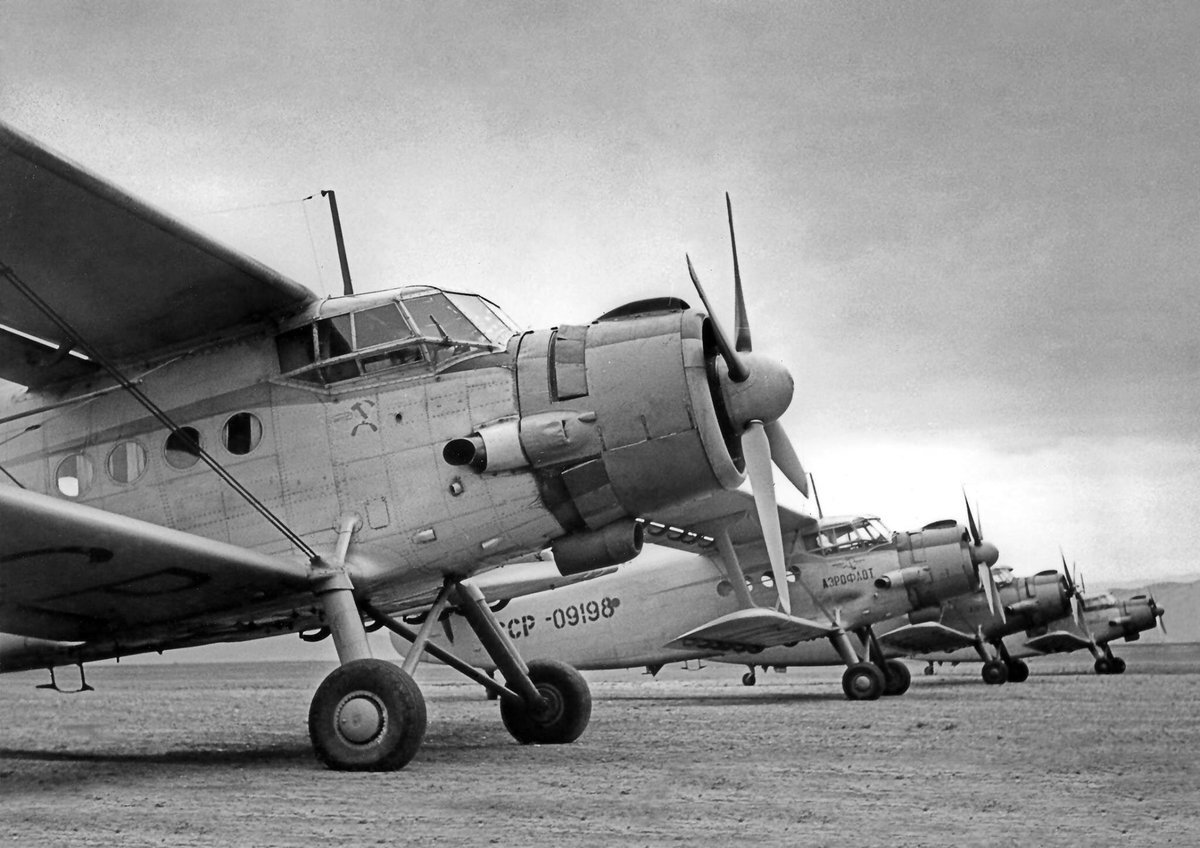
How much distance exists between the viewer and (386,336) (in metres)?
8.88

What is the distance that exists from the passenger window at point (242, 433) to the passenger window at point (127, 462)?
2.50 feet

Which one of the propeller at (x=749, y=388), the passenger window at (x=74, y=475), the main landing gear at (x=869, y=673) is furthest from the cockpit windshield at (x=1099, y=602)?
the passenger window at (x=74, y=475)

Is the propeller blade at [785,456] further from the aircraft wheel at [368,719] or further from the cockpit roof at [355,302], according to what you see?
the aircraft wheel at [368,719]

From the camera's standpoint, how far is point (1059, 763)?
26.6 ft

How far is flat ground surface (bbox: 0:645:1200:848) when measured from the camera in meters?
4.95

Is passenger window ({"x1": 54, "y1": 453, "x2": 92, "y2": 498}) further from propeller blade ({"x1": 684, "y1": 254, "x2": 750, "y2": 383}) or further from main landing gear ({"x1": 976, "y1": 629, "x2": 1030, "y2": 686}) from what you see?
main landing gear ({"x1": 976, "y1": 629, "x2": 1030, "y2": 686})

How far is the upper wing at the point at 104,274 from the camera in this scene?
7.68 metres

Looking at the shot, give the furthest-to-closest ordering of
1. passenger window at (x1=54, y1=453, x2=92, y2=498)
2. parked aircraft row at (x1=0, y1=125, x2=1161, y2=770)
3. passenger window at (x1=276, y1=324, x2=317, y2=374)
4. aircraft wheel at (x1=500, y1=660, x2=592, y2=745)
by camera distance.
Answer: aircraft wheel at (x1=500, y1=660, x2=592, y2=745) < passenger window at (x1=54, y1=453, x2=92, y2=498) < passenger window at (x1=276, y1=324, x2=317, y2=374) < parked aircraft row at (x1=0, y1=125, x2=1161, y2=770)

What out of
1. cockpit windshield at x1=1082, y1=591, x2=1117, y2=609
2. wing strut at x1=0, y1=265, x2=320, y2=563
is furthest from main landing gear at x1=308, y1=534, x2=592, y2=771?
cockpit windshield at x1=1082, y1=591, x2=1117, y2=609

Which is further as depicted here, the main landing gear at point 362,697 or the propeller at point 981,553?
the propeller at point 981,553

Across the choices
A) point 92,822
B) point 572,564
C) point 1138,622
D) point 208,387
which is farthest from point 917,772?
point 1138,622

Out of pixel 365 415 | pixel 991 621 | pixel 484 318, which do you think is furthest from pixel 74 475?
pixel 991 621

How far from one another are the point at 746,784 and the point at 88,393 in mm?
6226

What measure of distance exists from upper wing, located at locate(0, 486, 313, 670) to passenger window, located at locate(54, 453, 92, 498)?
1.05m
